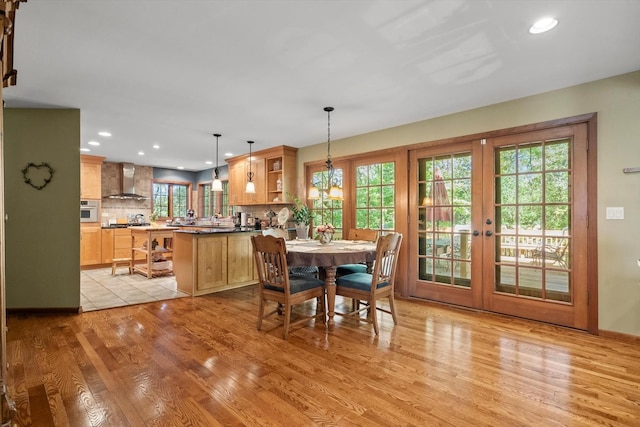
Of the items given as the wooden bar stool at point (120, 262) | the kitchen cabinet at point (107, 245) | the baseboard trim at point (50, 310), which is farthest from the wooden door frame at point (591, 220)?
the kitchen cabinet at point (107, 245)

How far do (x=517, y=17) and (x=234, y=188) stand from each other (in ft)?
18.5

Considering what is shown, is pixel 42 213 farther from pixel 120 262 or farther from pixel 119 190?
pixel 119 190

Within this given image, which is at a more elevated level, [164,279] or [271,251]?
[271,251]

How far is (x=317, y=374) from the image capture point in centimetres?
230

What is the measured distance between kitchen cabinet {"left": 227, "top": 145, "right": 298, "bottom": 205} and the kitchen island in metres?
1.16

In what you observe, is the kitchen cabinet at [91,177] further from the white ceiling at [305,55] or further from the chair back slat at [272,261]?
the chair back slat at [272,261]

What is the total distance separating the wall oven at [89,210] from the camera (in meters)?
6.66

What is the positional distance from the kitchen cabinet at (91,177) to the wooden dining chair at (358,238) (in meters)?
5.70

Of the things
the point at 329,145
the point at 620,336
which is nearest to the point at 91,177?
the point at 329,145

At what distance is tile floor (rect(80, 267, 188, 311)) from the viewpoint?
4.16 meters

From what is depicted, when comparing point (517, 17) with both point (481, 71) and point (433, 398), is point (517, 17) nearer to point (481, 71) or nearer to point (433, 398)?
point (481, 71)

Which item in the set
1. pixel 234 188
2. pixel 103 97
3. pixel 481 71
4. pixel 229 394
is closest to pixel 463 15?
pixel 481 71

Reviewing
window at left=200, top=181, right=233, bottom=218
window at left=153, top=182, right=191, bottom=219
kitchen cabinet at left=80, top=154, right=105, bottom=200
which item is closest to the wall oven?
kitchen cabinet at left=80, top=154, right=105, bottom=200

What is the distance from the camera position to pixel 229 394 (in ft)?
6.71
